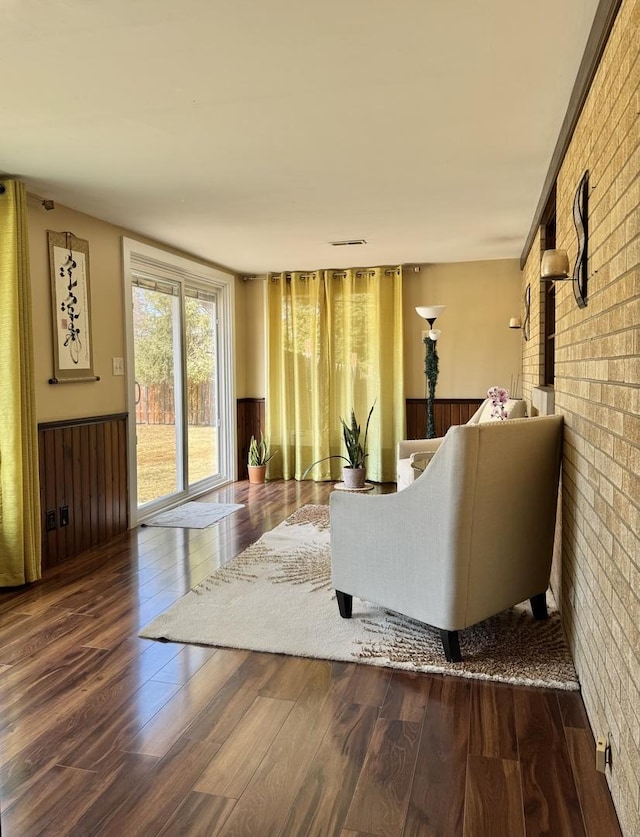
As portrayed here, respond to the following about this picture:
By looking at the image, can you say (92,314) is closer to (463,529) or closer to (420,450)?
(420,450)

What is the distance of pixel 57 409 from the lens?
3.85m

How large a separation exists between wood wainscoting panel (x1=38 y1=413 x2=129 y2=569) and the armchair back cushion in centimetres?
195

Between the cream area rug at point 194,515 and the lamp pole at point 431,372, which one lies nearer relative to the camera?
the cream area rug at point 194,515

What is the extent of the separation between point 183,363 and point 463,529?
3678 mm

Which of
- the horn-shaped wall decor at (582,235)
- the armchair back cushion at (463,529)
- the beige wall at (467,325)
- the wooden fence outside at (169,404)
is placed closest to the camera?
the horn-shaped wall decor at (582,235)

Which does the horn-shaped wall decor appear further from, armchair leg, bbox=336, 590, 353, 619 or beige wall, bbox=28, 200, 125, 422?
beige wall, bbox=28, 200, 125, 422

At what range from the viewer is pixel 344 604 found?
2.80 meters

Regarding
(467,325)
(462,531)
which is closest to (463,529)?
(462,531)

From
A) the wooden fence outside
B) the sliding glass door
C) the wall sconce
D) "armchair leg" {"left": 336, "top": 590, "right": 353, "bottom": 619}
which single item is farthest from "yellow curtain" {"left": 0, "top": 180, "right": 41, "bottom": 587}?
the wall sconce

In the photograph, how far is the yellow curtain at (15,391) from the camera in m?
3.27

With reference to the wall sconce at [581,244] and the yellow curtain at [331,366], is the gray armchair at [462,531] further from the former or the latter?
the yellow curtain at [331,366]

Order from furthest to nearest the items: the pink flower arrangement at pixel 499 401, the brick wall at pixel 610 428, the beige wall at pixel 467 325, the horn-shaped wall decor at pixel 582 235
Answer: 1. the beige wall at pixel 467 325
2. the pink flower arrangement at pixel 499 401
3. the horn-shaped wall decor at pixel 582 235
4. the brick wall at pixel 610 428

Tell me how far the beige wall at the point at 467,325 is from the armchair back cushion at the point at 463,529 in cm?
359

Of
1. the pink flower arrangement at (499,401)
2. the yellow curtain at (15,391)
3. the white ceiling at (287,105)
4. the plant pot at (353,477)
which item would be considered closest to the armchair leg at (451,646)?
the pink flower arrangement at (499,401)
